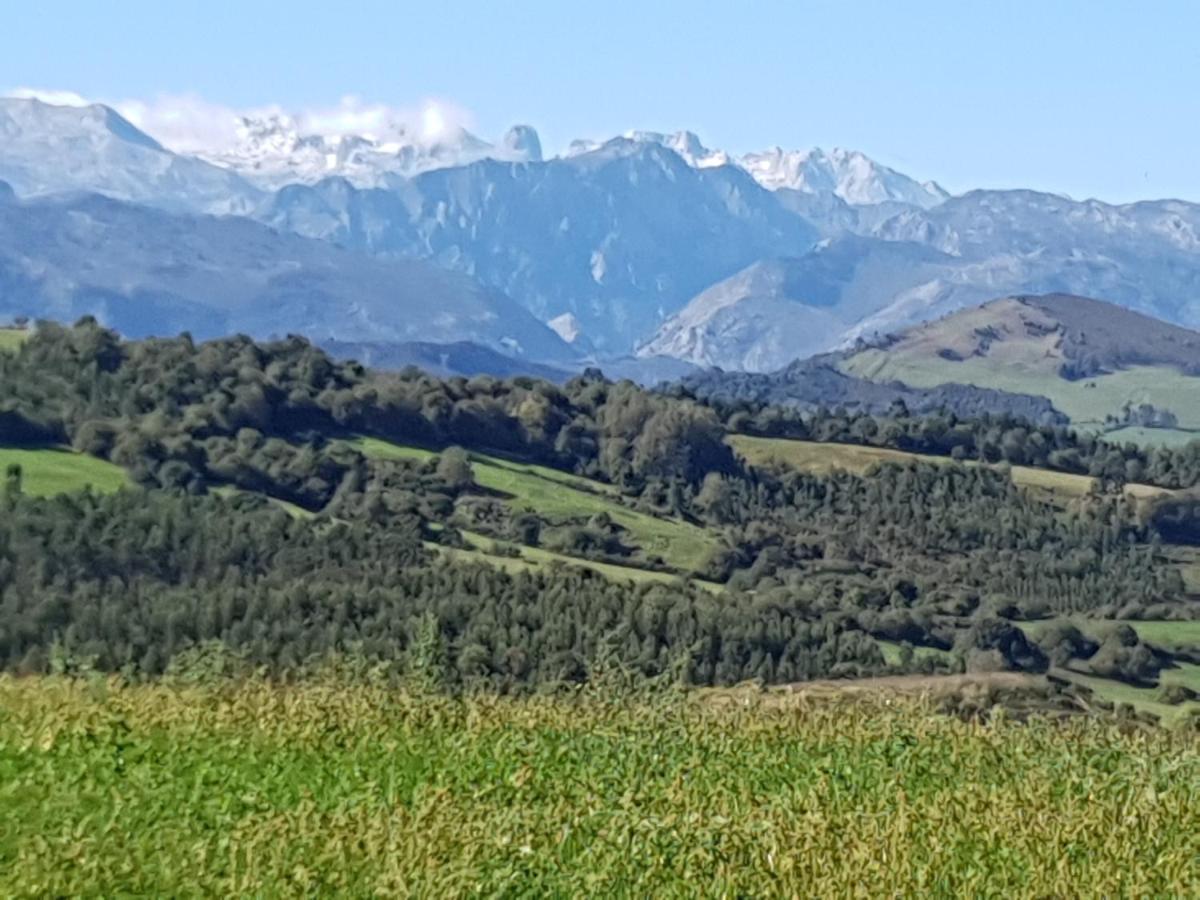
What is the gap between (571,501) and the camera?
411ft

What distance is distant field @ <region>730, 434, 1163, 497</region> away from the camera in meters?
150

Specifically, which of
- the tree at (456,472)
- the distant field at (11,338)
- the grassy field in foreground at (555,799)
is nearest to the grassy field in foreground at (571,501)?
the tree at (456,472)

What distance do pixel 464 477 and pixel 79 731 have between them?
362 feet

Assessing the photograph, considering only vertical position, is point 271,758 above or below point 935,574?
above

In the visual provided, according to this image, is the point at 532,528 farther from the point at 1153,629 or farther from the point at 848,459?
the point at 848,459

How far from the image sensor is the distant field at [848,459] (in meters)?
150

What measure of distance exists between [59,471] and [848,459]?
234ft

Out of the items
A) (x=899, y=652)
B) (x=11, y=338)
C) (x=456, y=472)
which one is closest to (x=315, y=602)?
(x=899, y=652)

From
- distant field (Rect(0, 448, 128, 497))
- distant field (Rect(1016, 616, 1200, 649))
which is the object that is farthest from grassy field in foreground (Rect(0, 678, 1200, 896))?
distant field (Rect(1016, 616, 1200, 649))

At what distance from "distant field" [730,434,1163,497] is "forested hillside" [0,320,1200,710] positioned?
183cm

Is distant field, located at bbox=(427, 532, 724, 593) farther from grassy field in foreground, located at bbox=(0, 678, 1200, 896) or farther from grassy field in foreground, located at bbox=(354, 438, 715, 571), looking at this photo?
grassy field in foreground, located at bbox=(0, 678, 1200, 896)

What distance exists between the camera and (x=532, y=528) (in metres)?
112

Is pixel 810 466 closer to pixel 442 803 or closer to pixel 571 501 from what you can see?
pixel 571 501

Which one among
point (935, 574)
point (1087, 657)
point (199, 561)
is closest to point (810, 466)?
point (935, 574)
